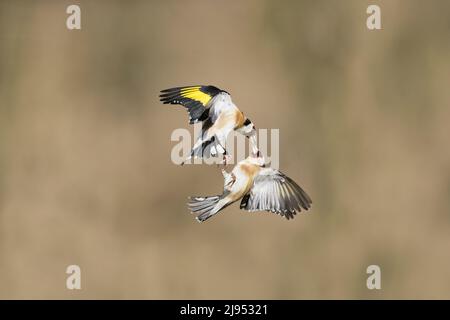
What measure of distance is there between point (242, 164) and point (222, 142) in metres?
0.07

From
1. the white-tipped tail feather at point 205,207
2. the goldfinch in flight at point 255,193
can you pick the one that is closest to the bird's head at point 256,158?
the goldfinch in flight at point 255,193

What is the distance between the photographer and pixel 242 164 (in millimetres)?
1755

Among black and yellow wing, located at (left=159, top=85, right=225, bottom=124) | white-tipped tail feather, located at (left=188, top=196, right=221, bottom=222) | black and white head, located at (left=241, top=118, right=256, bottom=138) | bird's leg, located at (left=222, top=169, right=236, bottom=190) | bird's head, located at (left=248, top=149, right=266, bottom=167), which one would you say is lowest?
white-tipped tail feather, located at (left=188, top=196, right=221, bottom=222)

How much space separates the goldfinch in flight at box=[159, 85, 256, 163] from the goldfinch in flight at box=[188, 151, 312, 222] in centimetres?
5

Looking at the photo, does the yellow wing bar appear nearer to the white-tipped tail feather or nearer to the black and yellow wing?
the black and yellow wing

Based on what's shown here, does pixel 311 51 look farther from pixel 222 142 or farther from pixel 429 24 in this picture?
pixel 222 142

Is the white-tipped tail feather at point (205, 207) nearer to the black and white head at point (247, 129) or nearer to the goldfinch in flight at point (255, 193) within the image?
the goldfinch in flight at point (255, 193)

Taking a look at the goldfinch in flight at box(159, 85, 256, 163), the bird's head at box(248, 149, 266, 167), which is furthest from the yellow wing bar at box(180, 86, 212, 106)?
the bird's head at box(248, 149, 266, 167)

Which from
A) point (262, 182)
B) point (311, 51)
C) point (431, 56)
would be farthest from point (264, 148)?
point (431, 56)

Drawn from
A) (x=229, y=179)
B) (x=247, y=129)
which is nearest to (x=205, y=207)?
(x=229, y=179)

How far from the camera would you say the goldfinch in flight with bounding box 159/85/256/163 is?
172cm

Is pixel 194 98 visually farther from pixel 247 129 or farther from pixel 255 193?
pixel 255 193

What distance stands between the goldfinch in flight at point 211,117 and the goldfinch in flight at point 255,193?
0.05 m

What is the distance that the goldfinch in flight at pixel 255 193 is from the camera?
175cm
